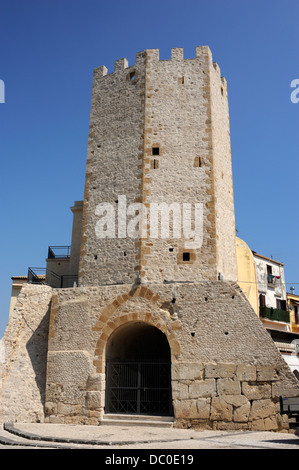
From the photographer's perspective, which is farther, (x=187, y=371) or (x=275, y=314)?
(x=275, y=314)

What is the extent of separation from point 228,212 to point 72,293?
6597 mm

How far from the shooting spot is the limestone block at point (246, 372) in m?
12.5

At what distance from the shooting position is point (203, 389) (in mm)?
12789

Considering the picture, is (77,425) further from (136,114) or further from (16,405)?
(136,114)

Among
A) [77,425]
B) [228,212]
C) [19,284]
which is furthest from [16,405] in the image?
[19,284]

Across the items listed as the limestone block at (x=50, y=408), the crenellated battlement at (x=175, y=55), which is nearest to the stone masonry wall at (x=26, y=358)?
the limestone block at (x=50, y=408)

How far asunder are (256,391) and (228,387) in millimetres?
782

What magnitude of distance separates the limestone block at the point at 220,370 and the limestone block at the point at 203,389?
18 cm

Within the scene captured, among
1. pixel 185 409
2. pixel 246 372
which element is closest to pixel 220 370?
pixel 246 372

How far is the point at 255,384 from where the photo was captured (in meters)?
12.4

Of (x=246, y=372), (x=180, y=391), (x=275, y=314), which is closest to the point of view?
(x=246, y=372)

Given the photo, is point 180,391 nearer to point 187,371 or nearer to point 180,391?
point 180,391

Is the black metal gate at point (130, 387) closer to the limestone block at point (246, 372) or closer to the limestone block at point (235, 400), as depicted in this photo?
the limestone block at point (235, 400)

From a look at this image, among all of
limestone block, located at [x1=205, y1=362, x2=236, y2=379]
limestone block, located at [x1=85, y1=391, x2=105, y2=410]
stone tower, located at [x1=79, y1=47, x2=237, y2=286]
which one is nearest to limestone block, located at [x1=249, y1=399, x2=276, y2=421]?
limestone block, located at [x1=205, y1=362, x2=236, y2=379]
